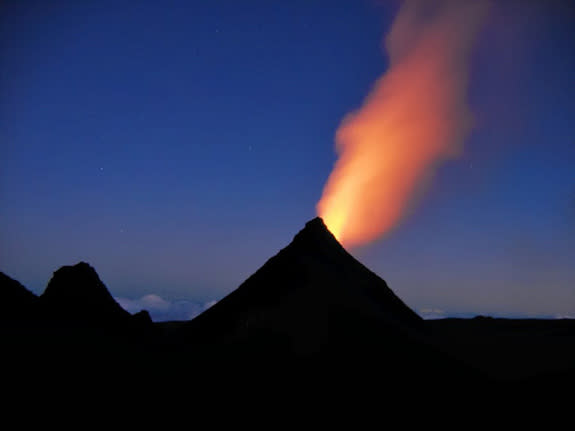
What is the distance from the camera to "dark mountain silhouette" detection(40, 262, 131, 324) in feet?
71.4

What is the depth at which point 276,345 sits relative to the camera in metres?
17.0

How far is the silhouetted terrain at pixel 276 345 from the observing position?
14602 millimetres

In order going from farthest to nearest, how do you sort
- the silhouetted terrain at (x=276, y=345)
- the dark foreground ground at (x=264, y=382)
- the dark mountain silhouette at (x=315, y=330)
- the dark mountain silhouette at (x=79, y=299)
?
the dark mountain silhouette at (x=79, y=299) → the dark mountain silhouette at (x=315, y=330) → the silhouetted terrain at (x=276, y=345) → the dark foreground ground at (x=264, y=382)

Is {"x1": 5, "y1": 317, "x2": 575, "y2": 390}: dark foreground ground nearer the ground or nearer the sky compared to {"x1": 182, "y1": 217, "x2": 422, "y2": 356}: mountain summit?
nearer the ground

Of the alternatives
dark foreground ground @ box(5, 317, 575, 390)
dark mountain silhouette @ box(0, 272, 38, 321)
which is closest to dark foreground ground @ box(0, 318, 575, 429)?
dark foreground ground @ box(5, 317, 575, 390)

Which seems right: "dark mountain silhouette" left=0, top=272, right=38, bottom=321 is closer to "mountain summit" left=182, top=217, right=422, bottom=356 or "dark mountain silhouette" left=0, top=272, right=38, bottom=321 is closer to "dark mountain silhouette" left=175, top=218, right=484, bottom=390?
"dark mountain silhouette" left=175, top=218, right=484, bottom=390

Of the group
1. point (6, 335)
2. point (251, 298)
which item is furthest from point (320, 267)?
point (6, 335)

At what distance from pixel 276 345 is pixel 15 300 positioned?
16744mm

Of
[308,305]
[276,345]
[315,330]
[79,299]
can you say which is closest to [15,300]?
Answer: [79,299]

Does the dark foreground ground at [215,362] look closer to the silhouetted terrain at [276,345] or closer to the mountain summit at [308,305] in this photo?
the silhouetted terrain at [276,345]

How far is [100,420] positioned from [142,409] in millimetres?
1360

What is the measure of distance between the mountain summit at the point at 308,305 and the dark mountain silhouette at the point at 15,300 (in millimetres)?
9491

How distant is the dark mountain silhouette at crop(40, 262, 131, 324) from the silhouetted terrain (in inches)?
3.4

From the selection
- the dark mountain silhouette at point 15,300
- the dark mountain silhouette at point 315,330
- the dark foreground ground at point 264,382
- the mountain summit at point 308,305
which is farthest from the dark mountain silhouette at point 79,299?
the mountain summit at point 308,305
